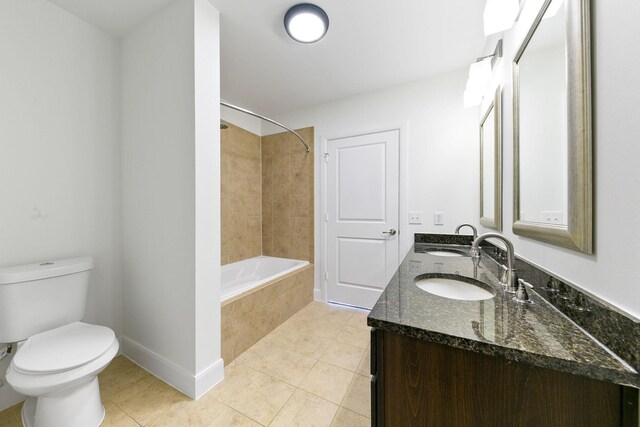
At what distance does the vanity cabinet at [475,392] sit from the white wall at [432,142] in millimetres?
1747

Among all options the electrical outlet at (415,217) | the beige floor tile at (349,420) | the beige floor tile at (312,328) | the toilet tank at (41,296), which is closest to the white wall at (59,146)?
the toilet tank at (41,296)

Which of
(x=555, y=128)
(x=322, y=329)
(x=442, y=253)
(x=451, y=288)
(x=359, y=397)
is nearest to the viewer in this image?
(x=555, y=128)

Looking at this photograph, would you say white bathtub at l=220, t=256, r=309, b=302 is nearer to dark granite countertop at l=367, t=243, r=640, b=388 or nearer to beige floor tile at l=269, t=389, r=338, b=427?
beige floor tile at l=269, t=389, r=338, b=427

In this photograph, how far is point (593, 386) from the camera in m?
0.50

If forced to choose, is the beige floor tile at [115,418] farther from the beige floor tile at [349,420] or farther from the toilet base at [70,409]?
the beige floor tile at [349,420]

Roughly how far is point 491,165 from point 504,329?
1.37m

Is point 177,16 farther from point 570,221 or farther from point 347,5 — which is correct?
point 570,221

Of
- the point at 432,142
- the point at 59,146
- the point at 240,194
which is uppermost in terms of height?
the point at 432,142

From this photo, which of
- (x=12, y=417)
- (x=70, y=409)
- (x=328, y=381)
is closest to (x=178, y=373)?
(x=70, y=409)

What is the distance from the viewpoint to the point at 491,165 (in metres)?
1.61

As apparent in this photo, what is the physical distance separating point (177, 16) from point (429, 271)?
2.07 metres

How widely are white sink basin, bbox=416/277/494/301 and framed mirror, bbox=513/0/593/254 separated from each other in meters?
0.32

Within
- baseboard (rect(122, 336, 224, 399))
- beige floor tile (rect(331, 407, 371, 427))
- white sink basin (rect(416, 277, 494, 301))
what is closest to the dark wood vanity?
white sink basin (rect(416, 277, 494, 301))

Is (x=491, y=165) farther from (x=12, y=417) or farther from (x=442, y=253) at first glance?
(x=12, y=417)
